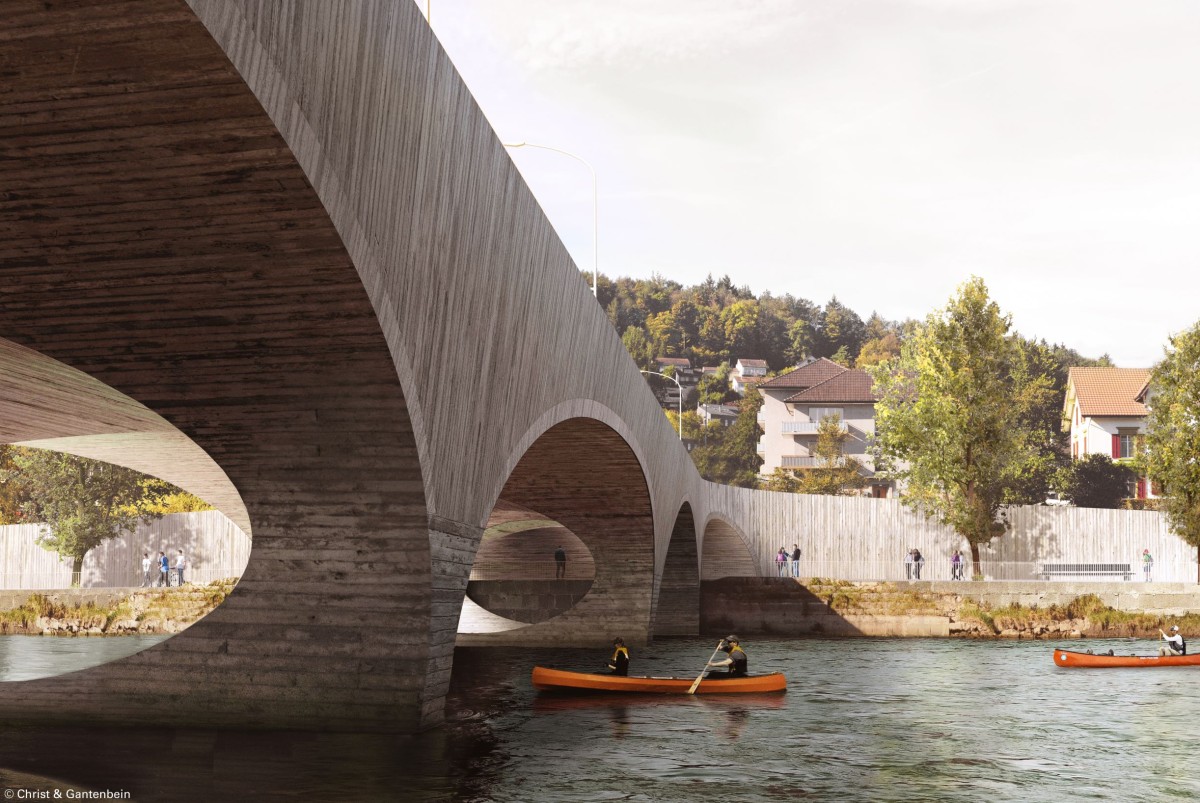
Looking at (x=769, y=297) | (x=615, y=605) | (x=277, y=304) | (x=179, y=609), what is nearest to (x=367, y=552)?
(x=277, y=304)

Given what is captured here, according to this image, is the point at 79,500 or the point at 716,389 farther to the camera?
the point at 716,389

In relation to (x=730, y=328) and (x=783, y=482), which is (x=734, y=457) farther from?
(x=730, y=328)

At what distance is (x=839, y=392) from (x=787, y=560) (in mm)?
44679

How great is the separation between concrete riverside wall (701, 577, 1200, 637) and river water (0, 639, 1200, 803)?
1324 centimetres

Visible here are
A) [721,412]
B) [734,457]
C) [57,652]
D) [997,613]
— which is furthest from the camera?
[721,412]

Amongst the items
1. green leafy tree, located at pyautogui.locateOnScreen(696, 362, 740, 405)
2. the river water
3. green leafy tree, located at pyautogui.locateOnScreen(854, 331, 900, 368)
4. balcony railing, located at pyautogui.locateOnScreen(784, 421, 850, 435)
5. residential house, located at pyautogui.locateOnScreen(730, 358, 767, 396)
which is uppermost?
green leafy tree, located at pyautogui.locateOnScreen(854, 331, 900, 368)

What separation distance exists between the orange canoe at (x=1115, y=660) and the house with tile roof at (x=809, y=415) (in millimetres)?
61114

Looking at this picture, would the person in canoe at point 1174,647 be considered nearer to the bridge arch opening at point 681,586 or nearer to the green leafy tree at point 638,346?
the bridge arch opening at point 681,586

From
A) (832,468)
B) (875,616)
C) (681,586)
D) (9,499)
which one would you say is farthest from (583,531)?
(832,468)

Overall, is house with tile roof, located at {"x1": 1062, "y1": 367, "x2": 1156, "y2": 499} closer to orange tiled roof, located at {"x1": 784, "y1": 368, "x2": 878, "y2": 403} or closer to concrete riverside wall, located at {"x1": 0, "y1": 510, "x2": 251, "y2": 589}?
orange tiled roof, located at {"x1": 784, "y1": 368, "x2": 878, "y2": 403}

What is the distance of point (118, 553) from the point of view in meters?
50.6

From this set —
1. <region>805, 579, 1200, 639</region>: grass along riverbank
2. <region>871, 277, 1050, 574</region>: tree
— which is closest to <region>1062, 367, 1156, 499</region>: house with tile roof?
<region>871, 277, 1050, 574</region>: tree

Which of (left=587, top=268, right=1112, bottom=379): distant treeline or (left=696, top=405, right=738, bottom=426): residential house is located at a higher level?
(left=587, top=268, right=1112, bottom=379): distant treeline

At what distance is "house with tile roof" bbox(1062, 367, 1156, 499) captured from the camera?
7712 centimetres
